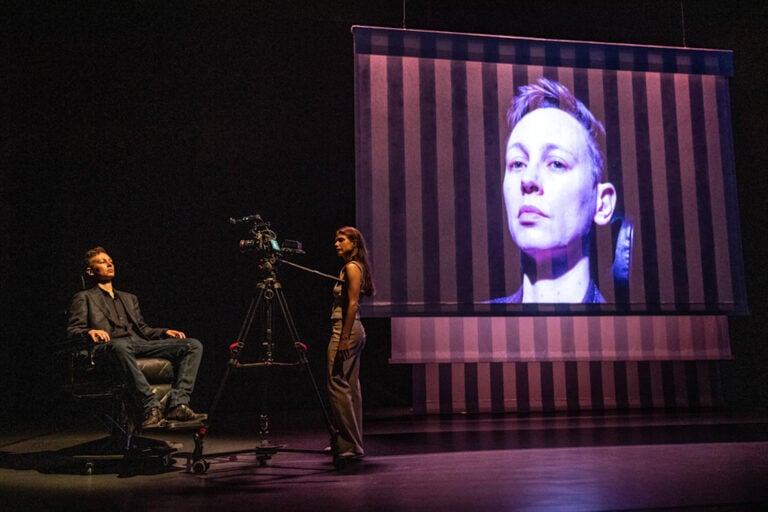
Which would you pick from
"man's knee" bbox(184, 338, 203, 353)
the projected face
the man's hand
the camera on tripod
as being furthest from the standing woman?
the projected face

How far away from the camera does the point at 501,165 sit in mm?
5793

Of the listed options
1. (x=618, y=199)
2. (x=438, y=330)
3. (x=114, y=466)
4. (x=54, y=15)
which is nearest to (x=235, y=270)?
(x=438, y=330)

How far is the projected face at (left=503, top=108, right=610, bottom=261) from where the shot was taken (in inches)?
228

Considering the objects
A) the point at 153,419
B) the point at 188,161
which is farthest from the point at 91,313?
the point at 188,161

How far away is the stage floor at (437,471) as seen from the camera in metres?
2.63

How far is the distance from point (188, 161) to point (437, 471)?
12.4 feet

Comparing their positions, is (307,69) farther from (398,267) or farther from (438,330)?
(438,330)

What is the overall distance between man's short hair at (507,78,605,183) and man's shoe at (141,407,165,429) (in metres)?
4.11

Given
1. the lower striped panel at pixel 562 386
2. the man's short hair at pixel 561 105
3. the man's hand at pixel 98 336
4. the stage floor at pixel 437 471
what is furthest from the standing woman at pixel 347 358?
the man's short hair at pixel 561 105

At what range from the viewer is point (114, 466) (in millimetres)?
3543

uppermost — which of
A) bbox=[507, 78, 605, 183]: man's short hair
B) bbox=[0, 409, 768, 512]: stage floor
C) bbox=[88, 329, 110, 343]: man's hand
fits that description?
bbox=[507, 78, 605, 183]: man's short hair

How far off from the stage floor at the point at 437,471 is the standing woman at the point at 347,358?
173 millimetres

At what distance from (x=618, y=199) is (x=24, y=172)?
5.40 metres

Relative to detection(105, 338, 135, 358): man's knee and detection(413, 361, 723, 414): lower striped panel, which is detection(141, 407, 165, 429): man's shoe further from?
detection(413, 361, 723, 414): lower striped panel
